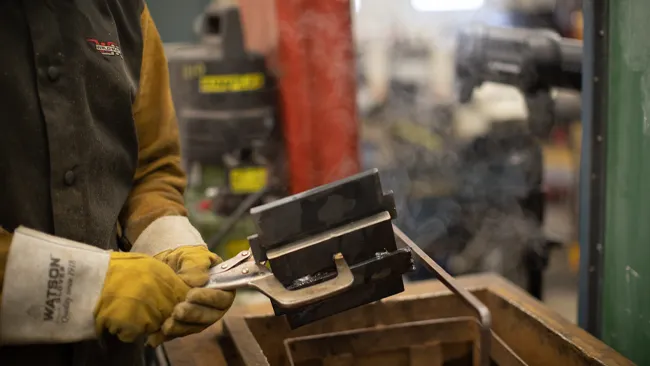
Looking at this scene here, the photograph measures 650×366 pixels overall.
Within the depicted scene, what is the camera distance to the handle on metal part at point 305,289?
34.2 inches

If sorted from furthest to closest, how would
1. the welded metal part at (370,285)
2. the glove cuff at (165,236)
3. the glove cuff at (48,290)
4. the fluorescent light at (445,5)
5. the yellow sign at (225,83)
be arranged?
the fluorescent light at (445,5)
the yellow sign at (225,83)
the glove cuff at (165,236)
the welded metal part at (370,285)
the glove cuff at (48,290)

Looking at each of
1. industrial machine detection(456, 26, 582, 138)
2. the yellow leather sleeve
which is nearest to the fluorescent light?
industrial machine detection(456, 26, 582, 138)

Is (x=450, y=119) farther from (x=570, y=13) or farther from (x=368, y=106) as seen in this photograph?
(x=570, y=13)

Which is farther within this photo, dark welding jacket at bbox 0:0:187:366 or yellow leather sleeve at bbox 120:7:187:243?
yellow leather sleeve at bbox 120:7:187:243

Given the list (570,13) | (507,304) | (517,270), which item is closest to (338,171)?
(517,270)

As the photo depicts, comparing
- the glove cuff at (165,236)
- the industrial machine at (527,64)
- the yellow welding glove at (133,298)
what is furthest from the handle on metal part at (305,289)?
the industrial machine at (527,64)

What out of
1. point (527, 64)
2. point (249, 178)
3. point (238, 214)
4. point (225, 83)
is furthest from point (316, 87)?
point (527, 64)

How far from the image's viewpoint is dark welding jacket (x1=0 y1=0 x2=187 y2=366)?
0.90 meters

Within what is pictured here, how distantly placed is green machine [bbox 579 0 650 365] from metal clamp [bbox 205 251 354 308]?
597 mm

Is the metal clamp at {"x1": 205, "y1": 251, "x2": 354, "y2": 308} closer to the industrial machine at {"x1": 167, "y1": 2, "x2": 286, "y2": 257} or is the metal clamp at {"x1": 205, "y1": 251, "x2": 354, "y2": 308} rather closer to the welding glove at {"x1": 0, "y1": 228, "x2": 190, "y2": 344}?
the welding glove at {"x1": 0, "y1": 228, "x2": 190, "y2": 344}

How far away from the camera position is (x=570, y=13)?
346 centimetres

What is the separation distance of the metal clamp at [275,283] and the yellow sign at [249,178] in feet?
5.51

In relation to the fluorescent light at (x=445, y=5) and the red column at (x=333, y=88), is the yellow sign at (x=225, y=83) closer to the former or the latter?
the red column at (x=333, y=88)

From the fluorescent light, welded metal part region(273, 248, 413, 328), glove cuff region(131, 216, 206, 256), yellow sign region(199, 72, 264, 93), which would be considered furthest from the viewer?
the fluorescent light
